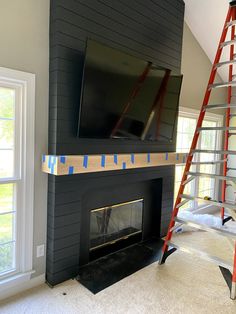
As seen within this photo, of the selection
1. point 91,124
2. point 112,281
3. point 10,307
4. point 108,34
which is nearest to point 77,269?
point 112,281

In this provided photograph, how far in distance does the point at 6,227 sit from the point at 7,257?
28 cm

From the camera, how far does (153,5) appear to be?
2857mm

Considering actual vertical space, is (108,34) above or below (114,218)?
above

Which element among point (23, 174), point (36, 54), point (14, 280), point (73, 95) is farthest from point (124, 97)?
point (14, 280)

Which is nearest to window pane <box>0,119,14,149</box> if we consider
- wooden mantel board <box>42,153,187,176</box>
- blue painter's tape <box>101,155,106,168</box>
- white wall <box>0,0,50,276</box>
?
white wall <box>0,0,50,276</box>

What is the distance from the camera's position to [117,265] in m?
2.62

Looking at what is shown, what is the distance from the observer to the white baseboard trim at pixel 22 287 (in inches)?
80.5

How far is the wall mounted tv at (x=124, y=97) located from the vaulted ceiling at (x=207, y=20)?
3.77 feet

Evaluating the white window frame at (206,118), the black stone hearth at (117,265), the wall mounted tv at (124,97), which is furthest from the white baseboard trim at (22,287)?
the white window frame at (206,118)

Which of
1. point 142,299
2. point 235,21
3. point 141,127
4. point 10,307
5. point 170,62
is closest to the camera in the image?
point 10,307

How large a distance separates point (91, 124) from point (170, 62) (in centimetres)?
166

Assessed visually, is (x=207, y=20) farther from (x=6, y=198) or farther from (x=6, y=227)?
(x=6, y=227)

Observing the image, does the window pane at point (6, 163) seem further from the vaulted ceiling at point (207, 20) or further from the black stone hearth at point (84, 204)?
the vaulted ceiling at point (207, 20)

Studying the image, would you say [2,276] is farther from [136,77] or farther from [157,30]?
[157,30]
